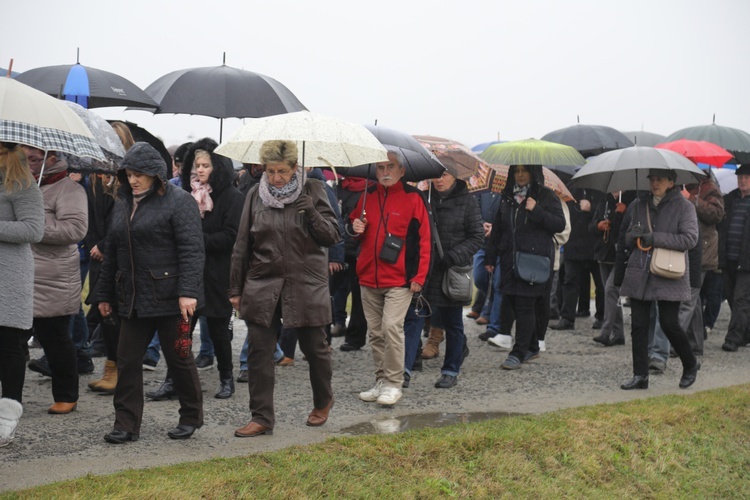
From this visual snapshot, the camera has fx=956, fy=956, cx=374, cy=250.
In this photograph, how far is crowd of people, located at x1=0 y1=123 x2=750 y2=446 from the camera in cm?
596

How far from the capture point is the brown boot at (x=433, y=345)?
9445 millimetres

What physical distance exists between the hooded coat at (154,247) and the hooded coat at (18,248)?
50 centimetres

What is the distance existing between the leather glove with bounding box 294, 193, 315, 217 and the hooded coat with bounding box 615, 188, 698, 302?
3380mm

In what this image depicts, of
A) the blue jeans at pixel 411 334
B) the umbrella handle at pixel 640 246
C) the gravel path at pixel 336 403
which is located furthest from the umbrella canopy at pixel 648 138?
the blue jeans at pixel 411 334

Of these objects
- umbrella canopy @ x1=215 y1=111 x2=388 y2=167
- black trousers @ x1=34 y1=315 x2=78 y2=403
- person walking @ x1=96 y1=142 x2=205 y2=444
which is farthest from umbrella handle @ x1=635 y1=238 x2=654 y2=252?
black trousers @ x1=34 y1=315 x2=78 y2=403

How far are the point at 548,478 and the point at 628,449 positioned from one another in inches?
33.3

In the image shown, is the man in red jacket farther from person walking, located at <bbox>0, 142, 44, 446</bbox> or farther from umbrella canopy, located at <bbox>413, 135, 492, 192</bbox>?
person walking, located at <bbox>0, 142, 44, 446</bbox>

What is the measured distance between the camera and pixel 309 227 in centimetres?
623

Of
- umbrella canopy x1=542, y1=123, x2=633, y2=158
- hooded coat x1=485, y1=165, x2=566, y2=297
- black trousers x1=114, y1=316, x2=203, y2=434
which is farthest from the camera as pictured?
umbrella canopy x1=542, y1=123, x2=633, y2=158

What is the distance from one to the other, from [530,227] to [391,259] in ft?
7.59

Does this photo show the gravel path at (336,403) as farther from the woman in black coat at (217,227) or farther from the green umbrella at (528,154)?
the green umbrella at (528,154)

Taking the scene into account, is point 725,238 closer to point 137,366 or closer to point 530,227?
point 530,227

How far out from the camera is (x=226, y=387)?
24.5ft

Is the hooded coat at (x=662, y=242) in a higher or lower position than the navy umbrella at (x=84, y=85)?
lower
